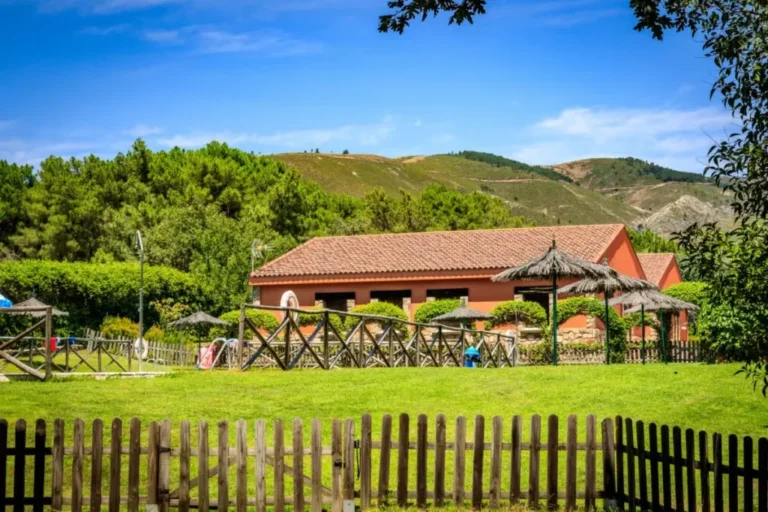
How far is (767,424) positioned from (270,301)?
29.6 meters

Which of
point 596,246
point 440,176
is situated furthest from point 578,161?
point 596,246

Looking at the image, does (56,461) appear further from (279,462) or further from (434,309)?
(434,309)

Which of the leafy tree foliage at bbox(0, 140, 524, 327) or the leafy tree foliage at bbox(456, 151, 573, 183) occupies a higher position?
the leafy tree foliage at bbox(456, 151, 573, 183)

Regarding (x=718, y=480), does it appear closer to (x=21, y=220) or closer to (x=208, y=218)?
(x=208, y=218)

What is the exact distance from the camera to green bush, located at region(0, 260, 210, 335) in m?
40.0

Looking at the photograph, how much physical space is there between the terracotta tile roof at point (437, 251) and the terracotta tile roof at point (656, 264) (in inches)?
291

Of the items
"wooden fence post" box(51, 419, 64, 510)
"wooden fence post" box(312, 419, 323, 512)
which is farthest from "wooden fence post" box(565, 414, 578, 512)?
"wooden fence post" box(51, 419, 64, 510)

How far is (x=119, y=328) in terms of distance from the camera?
38750 mm

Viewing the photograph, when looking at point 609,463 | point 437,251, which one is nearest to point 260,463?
point 609,463

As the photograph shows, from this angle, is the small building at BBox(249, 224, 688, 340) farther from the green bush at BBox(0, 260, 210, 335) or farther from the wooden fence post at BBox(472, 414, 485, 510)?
the wooden fence post at BBox(472, 414, 485, 510)

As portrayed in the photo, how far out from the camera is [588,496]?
9.94 m

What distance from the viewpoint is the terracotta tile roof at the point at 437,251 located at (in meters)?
38.7

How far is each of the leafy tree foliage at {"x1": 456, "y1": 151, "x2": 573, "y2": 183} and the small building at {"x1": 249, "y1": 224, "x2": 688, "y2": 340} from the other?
118 metres

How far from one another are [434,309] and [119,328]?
1240cm
